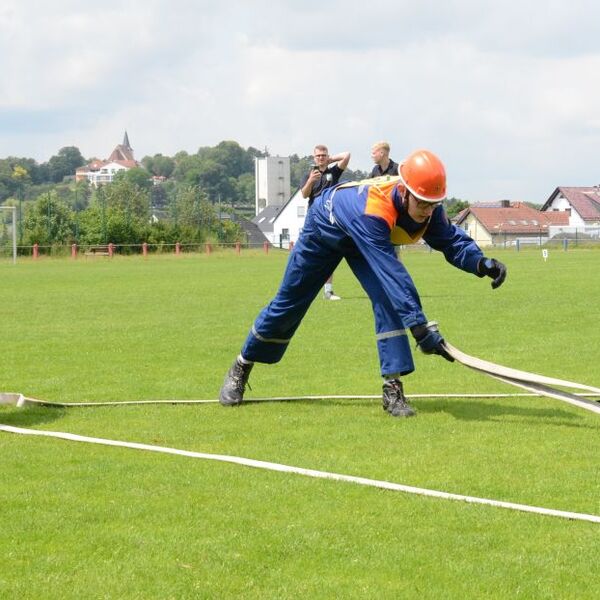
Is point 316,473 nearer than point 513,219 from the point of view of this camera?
Yes

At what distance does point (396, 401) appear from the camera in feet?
29.5

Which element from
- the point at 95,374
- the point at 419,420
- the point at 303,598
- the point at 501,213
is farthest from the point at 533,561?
the point at 501,213

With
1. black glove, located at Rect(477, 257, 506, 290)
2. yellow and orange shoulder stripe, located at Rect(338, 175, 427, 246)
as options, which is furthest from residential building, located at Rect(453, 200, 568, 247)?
yellow and orange shoulder stripe, located at Rect(338, 175, 427, 246)

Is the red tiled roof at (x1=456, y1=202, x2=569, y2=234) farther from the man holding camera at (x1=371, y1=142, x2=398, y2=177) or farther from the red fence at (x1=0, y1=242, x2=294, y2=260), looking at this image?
the man holding camera at (x1=371, y1=142, x2=398, y2=177)

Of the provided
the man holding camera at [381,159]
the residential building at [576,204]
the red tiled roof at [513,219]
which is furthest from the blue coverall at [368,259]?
the red tiled roof at [513,219]

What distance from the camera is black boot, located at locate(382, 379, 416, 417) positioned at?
8938 millimetres

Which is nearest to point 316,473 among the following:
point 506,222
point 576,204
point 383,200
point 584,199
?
point 383,200

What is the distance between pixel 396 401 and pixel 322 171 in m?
7.20

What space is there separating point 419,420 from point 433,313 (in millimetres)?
10639

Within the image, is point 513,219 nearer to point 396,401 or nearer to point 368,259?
point 396,401

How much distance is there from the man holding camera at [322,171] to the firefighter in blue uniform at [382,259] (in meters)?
5.92

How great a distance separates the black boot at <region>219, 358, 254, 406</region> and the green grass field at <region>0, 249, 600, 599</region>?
21cm

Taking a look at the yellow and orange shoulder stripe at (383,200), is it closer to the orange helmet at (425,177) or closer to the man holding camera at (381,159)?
the orange helmet at (425,177)

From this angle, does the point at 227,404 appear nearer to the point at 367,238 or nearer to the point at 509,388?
the point at 367,238
